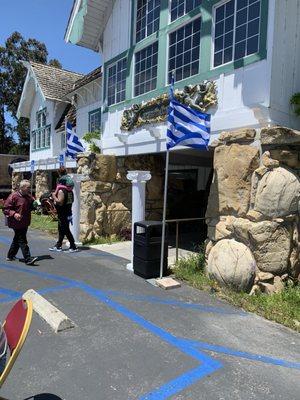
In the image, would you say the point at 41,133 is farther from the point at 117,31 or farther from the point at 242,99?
the point at 242,99

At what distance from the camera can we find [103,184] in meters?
10.7

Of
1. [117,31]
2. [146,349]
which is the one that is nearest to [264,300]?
[146,349]

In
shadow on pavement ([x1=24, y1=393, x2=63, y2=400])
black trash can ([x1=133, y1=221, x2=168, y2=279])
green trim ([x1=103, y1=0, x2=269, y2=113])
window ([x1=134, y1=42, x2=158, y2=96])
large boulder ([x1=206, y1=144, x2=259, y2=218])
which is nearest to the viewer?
shadow on pavement ([x1=24, y1=393, x2=63, y2=400])

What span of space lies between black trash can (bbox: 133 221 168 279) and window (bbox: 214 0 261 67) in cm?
359

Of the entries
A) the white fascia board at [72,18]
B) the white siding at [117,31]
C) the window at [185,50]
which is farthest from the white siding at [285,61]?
the white fascia board at [72,18]

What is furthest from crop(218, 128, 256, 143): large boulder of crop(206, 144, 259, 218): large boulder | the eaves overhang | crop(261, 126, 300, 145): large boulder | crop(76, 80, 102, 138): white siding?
crop(76, 80, 102, 138): white siding

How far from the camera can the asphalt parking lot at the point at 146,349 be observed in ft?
11.3

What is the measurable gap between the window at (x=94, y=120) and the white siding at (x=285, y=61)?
9833 mm

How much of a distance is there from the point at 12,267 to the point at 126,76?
5935 mm

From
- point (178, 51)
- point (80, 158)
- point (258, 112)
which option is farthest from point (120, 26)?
point (258, 112)

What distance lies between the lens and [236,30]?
7145mm

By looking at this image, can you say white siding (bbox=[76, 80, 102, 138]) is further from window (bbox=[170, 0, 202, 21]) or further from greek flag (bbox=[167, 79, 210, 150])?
greek flag (bbox=[167, 79, 210, 150])

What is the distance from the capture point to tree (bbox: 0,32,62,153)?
3638 cm

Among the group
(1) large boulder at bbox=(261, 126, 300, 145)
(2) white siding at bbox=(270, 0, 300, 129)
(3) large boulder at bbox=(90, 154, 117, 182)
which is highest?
(2) white siding at bbox=(270, 0, 300, 129)
